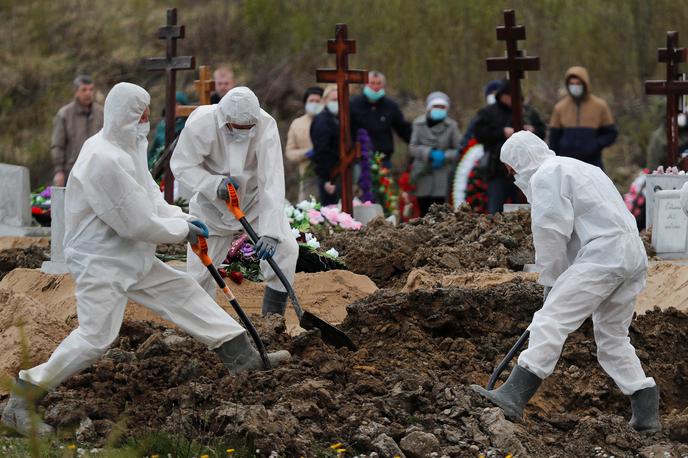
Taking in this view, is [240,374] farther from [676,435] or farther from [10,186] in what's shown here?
[10,186]

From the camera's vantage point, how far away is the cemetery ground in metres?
8.60

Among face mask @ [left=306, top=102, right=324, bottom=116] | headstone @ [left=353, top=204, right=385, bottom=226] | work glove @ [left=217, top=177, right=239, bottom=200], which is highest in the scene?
face mask @ [left=306, top=102, right=324, bottom=116]

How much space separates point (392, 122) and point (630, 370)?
9.51m

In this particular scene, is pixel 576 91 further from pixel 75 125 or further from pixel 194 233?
pixel 194 233

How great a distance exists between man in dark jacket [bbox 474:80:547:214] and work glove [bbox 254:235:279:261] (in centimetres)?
658

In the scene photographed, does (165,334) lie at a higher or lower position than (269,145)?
lower

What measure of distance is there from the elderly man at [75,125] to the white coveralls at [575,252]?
9.52 meters

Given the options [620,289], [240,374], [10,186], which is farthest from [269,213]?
[10,186]

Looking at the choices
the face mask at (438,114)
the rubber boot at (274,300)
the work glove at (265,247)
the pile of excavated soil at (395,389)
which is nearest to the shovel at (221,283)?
the pile of excavated soil at (395,389)

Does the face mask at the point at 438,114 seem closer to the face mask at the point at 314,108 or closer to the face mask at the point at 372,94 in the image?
the face mask at the point at 372,94

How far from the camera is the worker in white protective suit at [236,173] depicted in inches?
440

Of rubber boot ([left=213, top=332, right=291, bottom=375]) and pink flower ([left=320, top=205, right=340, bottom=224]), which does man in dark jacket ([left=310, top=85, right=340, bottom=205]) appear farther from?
rubber boot ([left=213, top=332, right=291, bottom=375])

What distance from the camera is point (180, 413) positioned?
889 cm

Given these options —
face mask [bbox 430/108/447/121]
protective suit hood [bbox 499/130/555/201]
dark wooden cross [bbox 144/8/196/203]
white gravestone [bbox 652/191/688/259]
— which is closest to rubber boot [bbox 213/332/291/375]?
protective suit hood [bbox 499/130/555/201]
